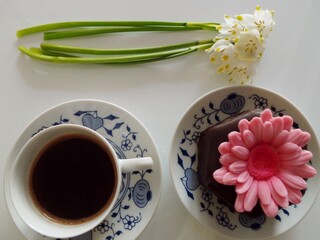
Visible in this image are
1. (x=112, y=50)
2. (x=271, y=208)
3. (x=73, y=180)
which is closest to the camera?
(x=271, y=208)

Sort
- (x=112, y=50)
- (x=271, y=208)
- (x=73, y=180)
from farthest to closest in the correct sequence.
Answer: (x=112, y=50) < (x=73, y=180) < (x=271, y=208)

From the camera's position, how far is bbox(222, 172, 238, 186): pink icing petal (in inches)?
35.6

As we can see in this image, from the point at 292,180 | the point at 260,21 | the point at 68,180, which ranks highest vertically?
the point at 260,21

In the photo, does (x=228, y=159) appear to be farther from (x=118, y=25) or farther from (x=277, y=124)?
(x=118, y=25)

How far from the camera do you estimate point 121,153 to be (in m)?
1.04

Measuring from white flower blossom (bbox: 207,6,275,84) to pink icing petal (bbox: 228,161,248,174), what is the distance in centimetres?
24

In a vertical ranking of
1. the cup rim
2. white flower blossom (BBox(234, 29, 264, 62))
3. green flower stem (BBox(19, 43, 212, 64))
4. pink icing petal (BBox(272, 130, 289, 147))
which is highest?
white flower blossom (BBox(234, 29, 264, 62))

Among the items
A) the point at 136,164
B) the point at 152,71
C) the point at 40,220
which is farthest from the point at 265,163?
the point at 40,220

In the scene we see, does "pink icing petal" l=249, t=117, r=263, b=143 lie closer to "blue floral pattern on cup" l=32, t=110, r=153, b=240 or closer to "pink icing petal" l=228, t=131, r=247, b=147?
"pink icing petal" l=228, t=131, r=247, b=147

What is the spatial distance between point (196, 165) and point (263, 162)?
19 centimetres

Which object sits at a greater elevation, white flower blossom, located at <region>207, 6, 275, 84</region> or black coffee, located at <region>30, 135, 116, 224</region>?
white flower blossom, located at <region>207, 6, 275, 84</region>

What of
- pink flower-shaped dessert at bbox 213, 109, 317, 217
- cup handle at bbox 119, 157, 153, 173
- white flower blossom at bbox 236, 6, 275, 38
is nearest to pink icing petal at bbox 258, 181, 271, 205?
pink flower-shaped dessert at bbox 213, 109, 317, 217

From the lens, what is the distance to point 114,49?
1125 mm

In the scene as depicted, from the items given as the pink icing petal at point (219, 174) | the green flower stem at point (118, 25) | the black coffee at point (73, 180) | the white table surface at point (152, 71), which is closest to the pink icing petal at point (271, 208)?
the pink icing petal at point (219, 174)
